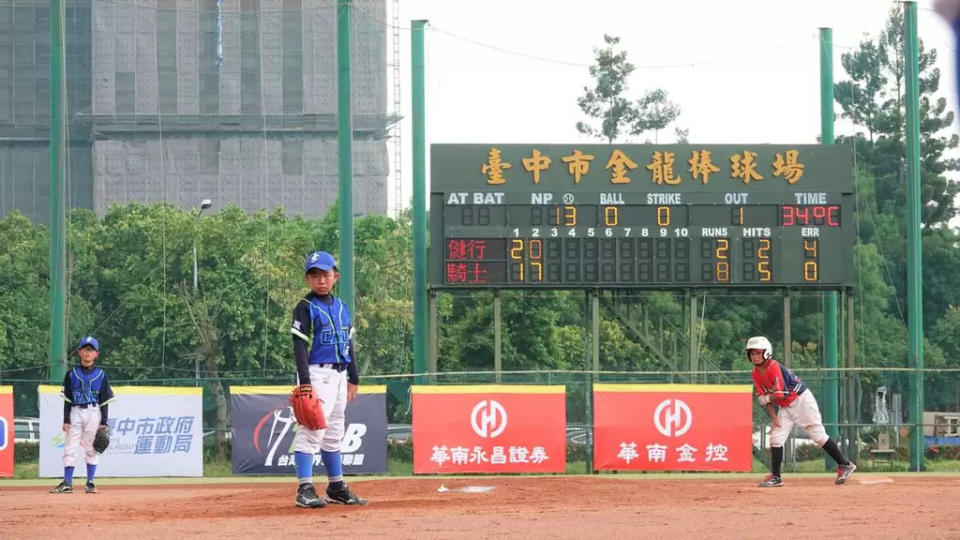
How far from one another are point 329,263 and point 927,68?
2645 inches

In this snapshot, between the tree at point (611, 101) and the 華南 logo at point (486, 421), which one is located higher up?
the tree at point (611, 101)

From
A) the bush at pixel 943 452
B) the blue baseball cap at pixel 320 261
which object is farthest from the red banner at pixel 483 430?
the blue baseball cap at pixel 320 261

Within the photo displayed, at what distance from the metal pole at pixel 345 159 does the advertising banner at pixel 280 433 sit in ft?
9.23

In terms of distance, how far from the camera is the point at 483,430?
21.4 m

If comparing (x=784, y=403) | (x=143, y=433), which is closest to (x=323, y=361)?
(x=784, y=403)

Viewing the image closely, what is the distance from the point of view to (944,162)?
76188mm

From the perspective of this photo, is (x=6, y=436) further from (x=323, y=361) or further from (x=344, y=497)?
(x=323, y=361)

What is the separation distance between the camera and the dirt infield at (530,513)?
9.67 meters

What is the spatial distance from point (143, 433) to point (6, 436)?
2099 millimetres

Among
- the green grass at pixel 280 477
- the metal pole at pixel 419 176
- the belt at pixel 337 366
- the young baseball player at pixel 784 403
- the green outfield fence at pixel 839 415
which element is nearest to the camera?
the belt at pixel 337 366

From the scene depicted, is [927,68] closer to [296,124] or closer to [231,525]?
[296,124]

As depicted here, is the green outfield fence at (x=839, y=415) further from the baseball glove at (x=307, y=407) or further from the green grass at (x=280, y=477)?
the baseball glove at (x=307, y=407)

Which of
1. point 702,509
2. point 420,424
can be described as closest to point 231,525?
point 702,509

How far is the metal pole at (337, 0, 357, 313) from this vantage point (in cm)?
2450
